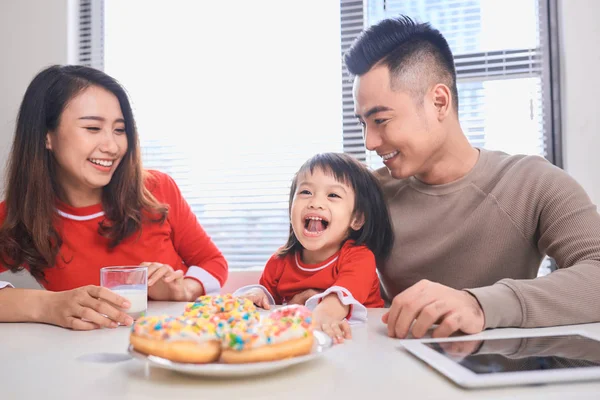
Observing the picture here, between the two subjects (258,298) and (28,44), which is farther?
(28,44)

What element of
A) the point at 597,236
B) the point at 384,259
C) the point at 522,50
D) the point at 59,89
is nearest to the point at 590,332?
the point at 597,236

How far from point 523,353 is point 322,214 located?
84 cm

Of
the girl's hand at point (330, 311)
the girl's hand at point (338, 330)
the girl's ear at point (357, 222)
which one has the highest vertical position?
the girl's ear at point (357, 222)

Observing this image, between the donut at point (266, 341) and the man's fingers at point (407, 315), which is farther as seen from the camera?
the man's fingers at point (407, 315)

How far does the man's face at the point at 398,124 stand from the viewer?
157 cm

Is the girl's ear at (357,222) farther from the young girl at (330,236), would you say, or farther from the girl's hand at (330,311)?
the girl's hand at (330,311)

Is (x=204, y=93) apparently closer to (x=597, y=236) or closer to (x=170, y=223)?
(x=170, y=223)

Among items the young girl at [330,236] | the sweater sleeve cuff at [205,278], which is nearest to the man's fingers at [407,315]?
the young girl at [330,236]

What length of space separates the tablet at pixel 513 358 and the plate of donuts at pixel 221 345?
0.57 ft

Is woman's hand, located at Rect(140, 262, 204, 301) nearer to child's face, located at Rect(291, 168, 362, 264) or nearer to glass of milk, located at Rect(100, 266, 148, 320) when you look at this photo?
glass of milk, located at Rect(100, 266, 148, 320)

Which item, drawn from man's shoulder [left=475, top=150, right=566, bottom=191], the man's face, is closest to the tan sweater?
man's shoulder [left=475, top=150, right=566, bottom=191]

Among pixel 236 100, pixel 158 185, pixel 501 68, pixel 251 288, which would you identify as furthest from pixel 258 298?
pixel 501 68

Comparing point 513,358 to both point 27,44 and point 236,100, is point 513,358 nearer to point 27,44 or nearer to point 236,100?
point 236,100

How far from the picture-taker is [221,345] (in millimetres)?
687
